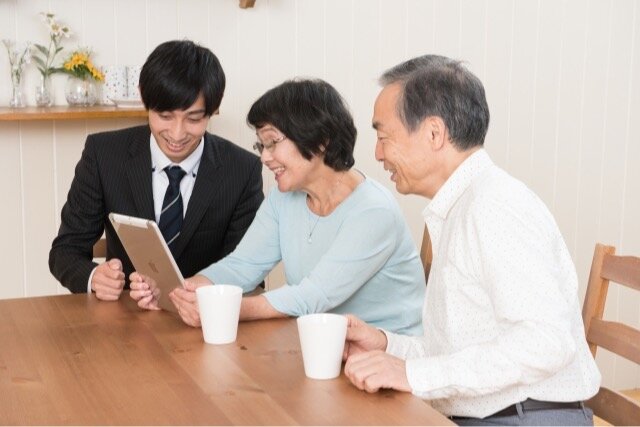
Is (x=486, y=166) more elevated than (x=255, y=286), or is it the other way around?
(x=486, y=166)

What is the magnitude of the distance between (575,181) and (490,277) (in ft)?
8.58

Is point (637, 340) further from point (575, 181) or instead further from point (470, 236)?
point (575, 181)

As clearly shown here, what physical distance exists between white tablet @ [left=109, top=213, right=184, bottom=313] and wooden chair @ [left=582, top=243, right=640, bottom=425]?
0.82 m

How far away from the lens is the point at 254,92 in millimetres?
3297

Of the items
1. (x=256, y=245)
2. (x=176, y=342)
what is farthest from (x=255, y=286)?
(x=176, y=342)

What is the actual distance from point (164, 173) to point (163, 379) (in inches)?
42.9

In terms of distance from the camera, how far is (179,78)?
7.45 feet

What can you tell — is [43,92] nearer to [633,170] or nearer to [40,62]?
[40,62]

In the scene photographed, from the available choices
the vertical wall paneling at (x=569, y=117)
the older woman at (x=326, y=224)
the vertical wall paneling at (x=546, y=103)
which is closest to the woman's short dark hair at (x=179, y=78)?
the older woman at (x=326, y=224)

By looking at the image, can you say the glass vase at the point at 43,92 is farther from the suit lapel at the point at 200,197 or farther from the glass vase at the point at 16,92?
the suit lapel at the point at 200,197

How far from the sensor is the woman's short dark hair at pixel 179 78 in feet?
7.43

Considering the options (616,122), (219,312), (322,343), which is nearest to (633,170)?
(616,122)


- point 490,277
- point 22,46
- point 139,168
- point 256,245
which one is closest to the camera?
point 490,277

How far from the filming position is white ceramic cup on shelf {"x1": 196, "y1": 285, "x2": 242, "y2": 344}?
5.51ft
